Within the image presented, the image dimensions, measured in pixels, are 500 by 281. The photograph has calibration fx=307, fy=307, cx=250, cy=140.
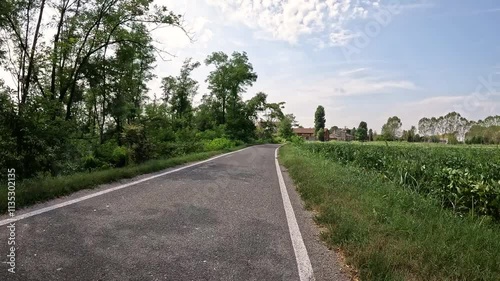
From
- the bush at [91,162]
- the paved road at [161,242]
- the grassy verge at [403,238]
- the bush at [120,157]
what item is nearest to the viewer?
the paved road at [161,242]

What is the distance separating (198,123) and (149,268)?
4808 centimetres

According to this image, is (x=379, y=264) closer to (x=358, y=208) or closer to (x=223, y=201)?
(x=358, y=208)

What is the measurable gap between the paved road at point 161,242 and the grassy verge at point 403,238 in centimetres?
36

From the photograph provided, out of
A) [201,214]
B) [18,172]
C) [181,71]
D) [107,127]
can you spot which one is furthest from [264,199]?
[181,71]

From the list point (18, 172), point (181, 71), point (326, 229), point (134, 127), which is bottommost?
point (326, 229)

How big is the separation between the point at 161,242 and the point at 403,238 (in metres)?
3.08

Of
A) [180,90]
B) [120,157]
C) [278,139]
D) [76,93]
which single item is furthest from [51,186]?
[278,139]

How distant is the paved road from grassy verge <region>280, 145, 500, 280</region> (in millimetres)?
359

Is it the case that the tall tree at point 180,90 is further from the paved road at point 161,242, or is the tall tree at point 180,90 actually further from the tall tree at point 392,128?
the tall tree at point 392,128

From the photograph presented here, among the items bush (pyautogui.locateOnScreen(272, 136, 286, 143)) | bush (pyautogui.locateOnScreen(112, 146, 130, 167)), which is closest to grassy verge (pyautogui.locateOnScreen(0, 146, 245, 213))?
bush (pyautogui.locateOnScreen(112, 146, 130, 167))

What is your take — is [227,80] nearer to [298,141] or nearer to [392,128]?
[298,141]

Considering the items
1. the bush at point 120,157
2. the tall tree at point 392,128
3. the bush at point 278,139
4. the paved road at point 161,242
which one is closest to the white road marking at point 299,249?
the paved road at point 161,242

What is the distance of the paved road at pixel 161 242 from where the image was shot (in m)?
2.96

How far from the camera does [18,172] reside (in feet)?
24.2
